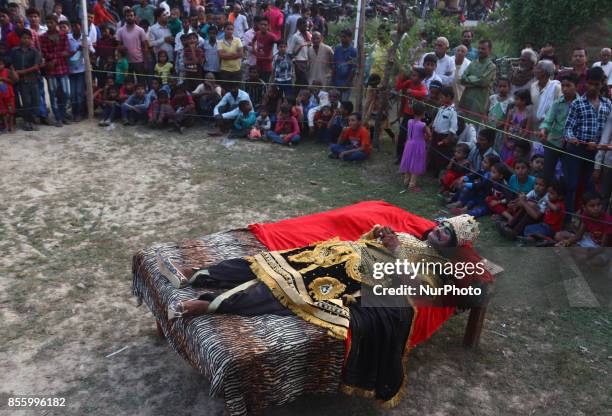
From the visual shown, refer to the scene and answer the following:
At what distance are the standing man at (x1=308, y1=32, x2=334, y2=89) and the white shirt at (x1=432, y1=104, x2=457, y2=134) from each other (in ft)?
7.98

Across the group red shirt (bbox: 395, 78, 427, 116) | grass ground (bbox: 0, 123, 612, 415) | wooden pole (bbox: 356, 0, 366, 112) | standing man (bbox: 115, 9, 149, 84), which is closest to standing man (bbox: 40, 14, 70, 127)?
standing man (bbox: 115, 9, 149, 84)

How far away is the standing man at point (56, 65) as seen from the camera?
864 centimetres

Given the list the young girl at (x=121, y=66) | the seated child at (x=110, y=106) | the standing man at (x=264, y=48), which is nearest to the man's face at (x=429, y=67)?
the standing man at (x=264, y=48)

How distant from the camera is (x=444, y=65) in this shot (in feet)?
26.6

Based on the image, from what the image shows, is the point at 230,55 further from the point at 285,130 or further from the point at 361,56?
the point at 361,56

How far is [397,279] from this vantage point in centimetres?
384

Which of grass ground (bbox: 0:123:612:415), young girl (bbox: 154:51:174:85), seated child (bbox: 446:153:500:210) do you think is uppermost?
young girl (bbox: 154:51:174:85)

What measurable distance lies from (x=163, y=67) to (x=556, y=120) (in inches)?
243

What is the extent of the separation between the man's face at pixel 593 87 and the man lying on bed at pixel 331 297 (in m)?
2.76

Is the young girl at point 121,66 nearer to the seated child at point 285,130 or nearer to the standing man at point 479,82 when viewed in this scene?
the seated child at point 285,130

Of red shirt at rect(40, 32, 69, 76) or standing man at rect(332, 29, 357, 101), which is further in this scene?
standing man at rect(332, 29, 357, 101)

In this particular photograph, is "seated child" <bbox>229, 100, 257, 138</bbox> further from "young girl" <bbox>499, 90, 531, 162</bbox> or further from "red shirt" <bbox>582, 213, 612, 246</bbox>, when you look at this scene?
"red shirt" <bbox>582, 213, 612, 246</bbox>

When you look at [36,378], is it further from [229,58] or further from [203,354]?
[229,58]

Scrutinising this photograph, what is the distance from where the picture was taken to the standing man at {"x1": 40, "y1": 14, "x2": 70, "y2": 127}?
28.3ft
